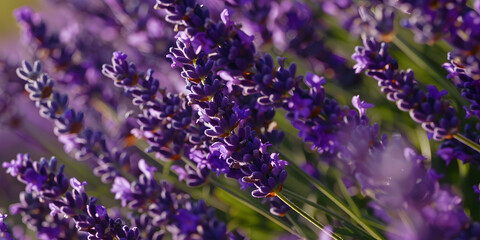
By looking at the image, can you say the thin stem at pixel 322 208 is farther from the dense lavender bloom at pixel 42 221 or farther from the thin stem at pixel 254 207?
the dense lavender bloom at pixel 42 221

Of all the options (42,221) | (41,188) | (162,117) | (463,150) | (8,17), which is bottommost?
(8,17)

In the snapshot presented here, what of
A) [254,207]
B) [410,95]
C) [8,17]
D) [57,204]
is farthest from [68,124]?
[8,17]

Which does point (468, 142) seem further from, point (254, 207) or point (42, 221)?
point (42, 221)

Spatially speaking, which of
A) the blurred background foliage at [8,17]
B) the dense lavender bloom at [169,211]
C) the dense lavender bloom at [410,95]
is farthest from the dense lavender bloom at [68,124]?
the blurred background foliage at [8,17]

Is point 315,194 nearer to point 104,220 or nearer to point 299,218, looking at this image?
point 299,218

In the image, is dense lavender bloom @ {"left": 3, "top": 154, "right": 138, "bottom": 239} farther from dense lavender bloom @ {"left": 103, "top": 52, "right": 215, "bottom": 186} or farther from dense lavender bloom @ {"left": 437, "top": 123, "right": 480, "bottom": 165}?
dense lavender bloom @ {"left": 437, "top": 123, "right": 480, "bottom": 165}

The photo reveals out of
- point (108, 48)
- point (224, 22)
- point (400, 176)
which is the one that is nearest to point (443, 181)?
point (400, 176)

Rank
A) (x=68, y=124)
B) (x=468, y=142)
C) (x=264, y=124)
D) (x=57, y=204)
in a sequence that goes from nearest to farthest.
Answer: (x=468, y=142) → (x=57, y=204) → (x=264, y=124) → (x=68, y=124)

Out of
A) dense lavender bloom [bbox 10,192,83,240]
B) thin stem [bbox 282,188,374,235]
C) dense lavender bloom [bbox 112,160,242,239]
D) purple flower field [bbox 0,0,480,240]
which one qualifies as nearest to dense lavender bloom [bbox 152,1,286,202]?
purple flower field [bbox 0,0,480,240]
